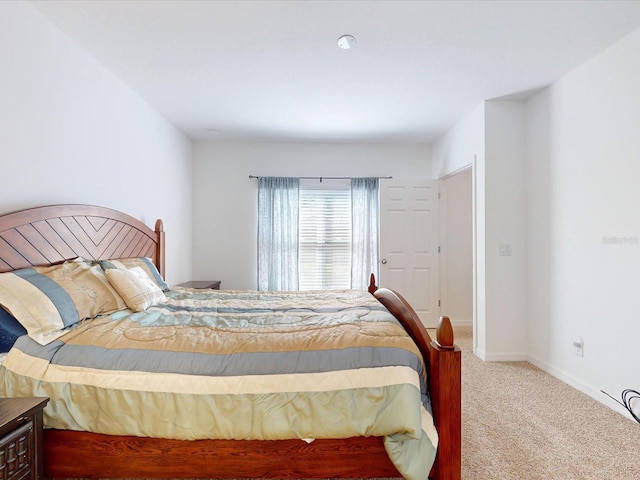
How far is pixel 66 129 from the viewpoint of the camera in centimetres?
227

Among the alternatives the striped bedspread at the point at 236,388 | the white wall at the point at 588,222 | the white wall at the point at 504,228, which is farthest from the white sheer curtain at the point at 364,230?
the striped bedspread at the point at 236,388

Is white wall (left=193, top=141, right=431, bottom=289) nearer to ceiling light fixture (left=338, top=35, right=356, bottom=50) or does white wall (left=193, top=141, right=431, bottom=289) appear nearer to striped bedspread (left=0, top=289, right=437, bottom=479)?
ceiling light fixture (left=338, top=35, right=356, bottom=50)

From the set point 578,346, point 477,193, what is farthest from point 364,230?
point 578,346

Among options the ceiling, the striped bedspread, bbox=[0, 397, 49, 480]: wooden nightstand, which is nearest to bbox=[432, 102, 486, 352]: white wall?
the ceiling

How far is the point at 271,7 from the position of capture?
1996 millimetres

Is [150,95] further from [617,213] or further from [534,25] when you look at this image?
[617,213]

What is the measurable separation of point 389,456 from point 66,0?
9.95 ft

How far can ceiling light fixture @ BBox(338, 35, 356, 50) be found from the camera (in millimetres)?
2271

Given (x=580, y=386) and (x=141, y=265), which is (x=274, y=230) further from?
(x=580, y=386)

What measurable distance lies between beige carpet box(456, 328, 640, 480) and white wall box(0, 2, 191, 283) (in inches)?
120

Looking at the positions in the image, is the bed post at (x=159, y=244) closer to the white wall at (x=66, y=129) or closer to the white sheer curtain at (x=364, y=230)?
the white wall at (x=66, y=129)

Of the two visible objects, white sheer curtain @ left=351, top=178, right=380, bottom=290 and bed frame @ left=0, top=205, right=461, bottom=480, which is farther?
white sheer curtain @ left=351, top=178, right=380, bottom=290

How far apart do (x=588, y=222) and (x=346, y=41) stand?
7.76 ft

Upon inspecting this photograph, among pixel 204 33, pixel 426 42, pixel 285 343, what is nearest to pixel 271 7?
pixel 204 33
